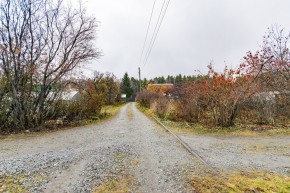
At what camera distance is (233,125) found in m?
11.5

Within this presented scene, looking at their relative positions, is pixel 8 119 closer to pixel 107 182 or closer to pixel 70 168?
pixel 70 168

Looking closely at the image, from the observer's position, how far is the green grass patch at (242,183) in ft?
12.8

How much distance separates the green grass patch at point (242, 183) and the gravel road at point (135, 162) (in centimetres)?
33

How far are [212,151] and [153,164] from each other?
241 centimetres

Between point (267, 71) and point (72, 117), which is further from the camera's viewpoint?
point (72, 117)

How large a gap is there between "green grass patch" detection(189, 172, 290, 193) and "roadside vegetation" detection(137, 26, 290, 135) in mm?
5792

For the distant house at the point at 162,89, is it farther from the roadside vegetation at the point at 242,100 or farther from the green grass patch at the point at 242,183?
the green grass patch at the point at 242,183

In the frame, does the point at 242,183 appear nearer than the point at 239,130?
Yes

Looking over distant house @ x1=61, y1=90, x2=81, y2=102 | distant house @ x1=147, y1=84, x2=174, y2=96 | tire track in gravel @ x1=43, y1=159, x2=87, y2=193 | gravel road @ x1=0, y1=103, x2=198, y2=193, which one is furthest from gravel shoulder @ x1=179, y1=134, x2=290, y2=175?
distant house @ x1=147, y1=84, x2=174, y2=96

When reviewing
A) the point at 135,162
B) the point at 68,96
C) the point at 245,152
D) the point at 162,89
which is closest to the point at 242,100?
the point at 245,152

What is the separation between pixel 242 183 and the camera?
13.7 ft

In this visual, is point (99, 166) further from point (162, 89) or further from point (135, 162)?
point (162, 89)

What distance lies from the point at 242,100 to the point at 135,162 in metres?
8.05

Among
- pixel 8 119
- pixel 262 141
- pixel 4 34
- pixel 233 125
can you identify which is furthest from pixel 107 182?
pixel 4 34
